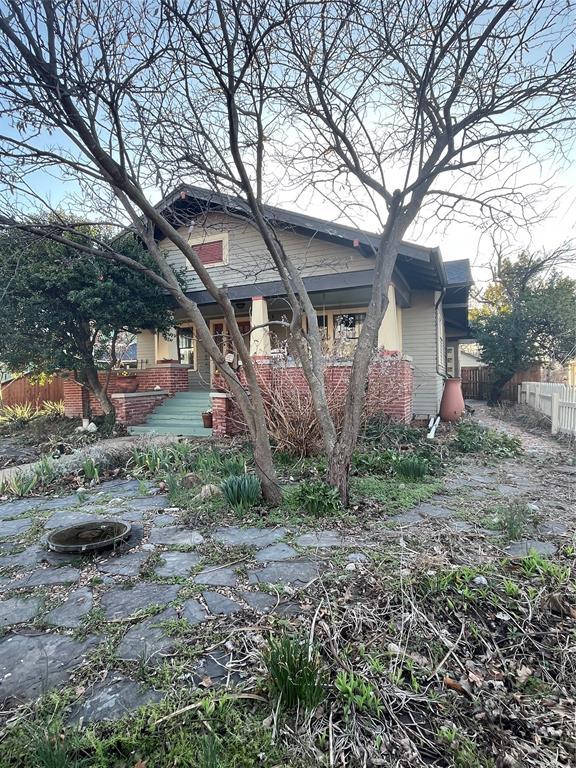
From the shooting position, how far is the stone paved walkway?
177 centimetres

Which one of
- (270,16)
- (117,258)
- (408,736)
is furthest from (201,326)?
(408,736)

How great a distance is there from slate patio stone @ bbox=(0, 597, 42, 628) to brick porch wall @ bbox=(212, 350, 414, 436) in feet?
13.5

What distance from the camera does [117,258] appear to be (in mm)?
3424

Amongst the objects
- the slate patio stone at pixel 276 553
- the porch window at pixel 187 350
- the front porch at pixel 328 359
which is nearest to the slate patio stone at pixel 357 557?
the slate patio stone at pixel 276 553

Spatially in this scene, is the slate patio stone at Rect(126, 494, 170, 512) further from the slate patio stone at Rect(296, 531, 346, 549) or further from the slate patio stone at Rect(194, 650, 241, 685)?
the slate patio stone at Rect(194, 650, 241, 685)

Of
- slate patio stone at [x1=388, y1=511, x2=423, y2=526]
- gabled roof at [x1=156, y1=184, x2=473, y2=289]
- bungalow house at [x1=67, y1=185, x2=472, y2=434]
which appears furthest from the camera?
bungalow house at [x1=67, y1=185, x2=472, y2=434]

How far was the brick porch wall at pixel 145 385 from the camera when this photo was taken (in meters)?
10.0

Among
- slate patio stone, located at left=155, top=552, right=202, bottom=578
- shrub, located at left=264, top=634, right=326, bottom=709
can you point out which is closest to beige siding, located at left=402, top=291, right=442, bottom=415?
slate patio stone, located at left=155, top=552, right=202, bottom=578

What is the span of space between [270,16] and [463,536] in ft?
13.7

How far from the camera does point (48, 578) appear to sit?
8.57 ft

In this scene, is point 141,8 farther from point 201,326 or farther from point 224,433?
point 224,433

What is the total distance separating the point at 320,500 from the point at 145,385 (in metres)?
8.09

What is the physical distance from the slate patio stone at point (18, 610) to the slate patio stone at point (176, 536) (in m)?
0.95

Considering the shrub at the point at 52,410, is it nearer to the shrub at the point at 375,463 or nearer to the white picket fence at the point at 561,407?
the shrub at the point at 375,463
